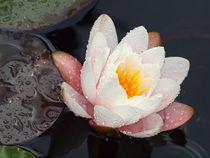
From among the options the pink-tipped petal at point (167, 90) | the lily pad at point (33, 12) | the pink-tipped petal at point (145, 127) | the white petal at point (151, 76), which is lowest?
the pink-tipped petal at point (145, 127)

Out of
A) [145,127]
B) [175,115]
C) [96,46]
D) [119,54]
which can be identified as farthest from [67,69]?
[175,115]

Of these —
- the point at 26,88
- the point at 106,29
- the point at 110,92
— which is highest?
the point at 106,29

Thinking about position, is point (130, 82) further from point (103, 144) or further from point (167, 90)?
point (103, 144)

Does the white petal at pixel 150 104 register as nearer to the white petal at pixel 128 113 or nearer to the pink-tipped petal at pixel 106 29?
the white petal at pixel 128 113

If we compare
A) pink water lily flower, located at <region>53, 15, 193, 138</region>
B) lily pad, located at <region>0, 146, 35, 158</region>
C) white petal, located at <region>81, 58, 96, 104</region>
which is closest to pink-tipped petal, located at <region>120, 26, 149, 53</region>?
pink water lily flower, located at <region>53, 15, 193, 138</region>

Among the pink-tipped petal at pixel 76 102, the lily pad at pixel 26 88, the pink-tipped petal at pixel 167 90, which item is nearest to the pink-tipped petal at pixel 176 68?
the pink-tipped petal at pixel 167 90

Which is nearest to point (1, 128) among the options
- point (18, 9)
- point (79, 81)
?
point (79, 81)
